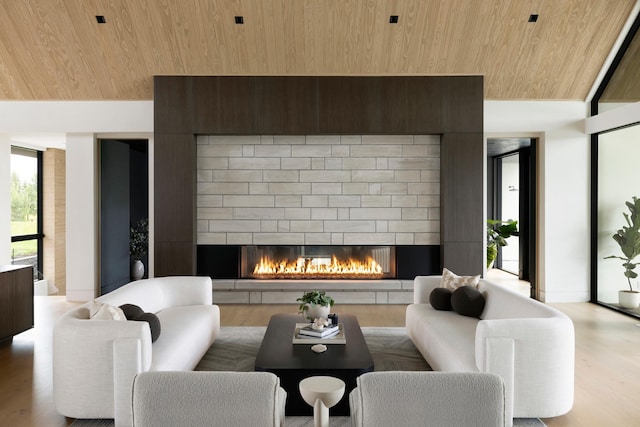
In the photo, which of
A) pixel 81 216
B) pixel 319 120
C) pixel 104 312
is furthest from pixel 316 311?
pixel 81 216

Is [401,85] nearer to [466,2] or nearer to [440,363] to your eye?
[466,2]

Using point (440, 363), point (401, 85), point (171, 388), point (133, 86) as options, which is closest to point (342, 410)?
point (440, 363)

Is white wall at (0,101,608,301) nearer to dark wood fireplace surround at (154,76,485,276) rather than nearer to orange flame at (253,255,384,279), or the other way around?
dark wood fireplace surround at (154,76,485,276)

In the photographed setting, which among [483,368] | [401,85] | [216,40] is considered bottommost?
[483,368]

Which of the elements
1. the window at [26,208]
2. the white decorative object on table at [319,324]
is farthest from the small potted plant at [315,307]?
the window at [26,208]

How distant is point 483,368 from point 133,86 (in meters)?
5.73

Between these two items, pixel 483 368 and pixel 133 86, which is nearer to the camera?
pixel 483 368

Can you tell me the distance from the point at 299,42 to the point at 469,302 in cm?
366

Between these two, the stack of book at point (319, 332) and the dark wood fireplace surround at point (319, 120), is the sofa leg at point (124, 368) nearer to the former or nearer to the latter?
the stack of book at point (319, 332)

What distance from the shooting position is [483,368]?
2980mm

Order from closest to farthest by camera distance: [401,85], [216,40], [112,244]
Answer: [216,40]
[401,85]
[112,244]

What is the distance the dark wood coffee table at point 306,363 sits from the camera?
3.18m

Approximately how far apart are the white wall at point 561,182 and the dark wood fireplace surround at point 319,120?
751 mm

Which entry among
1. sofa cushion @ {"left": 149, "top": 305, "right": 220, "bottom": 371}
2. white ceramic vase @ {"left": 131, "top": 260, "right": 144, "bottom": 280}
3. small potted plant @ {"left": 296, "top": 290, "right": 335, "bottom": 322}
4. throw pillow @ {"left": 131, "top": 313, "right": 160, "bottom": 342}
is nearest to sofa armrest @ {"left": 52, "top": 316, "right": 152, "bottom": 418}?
sofa cushion @ {"left": 149, "top": 305, "right": 220, "bottom": 371}
